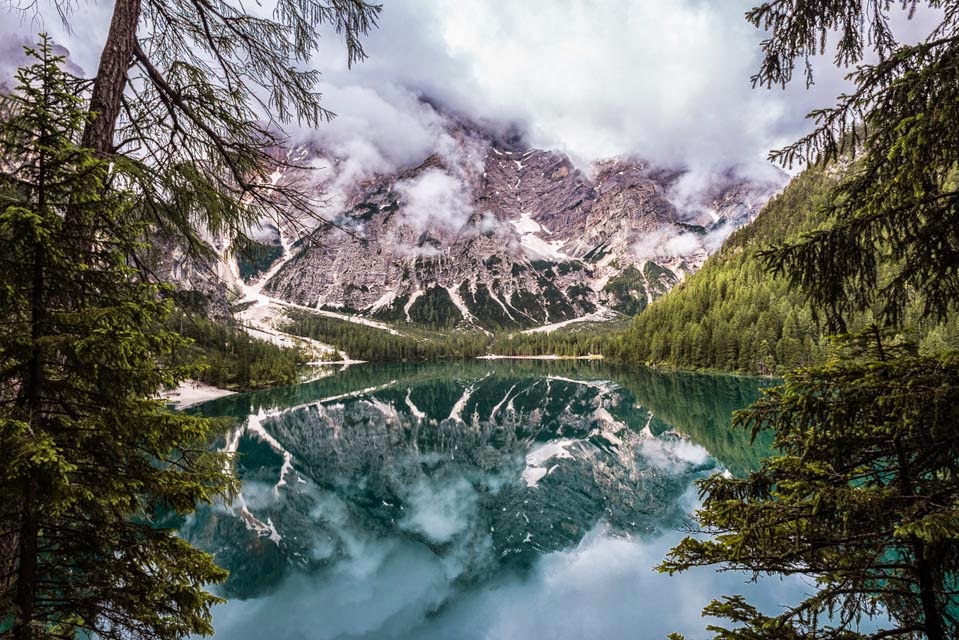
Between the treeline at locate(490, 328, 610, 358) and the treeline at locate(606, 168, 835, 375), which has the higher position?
the treeline at locate(490, 328, 610, 358)

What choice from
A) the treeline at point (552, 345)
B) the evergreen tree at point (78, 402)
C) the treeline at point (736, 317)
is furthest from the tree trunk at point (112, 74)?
the treeline at point (552, 345)

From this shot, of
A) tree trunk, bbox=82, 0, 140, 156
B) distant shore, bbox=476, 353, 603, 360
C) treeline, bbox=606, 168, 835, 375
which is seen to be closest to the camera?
tree trunk, bbox=82, 0, 140, 156

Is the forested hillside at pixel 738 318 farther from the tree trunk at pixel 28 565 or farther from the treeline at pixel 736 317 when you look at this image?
the tree trunk at pixel 28 565

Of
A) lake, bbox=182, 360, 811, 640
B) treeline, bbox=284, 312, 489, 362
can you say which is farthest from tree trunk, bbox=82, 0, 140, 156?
treeline, bbox=284, 312, 489, 362

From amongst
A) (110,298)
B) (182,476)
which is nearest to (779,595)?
(182,476)

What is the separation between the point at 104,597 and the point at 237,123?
4.25 meters

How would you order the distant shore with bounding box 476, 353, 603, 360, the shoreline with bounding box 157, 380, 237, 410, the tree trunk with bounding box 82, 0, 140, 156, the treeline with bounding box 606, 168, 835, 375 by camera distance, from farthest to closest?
the distant shore with bounding box 476, 353, 603, 360 → the treeline with bounding box 606, 168, 835, 375 → the shoreline with bounding box 157, 380, 237, 410 → the tree trunk with bounding box 82, 0, 140, 156

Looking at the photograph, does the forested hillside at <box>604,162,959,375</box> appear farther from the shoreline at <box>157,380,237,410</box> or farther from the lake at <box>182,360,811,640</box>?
the shoreline at <box>157,380,237,410</box>

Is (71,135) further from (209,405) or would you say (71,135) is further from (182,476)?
(209,405)

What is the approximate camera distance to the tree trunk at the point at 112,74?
11.8 ft

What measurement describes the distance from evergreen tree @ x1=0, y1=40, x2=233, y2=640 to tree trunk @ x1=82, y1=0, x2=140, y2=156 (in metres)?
0.55

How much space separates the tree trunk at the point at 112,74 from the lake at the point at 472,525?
43.4 feet

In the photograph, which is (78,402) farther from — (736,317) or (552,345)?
(552,345)

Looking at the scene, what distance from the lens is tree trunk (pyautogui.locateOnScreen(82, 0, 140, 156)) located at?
3598 millimetres
